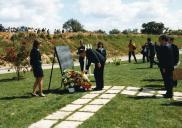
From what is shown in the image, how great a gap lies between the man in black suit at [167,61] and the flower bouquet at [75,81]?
3.05 metres

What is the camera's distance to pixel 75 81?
1504 centimetres

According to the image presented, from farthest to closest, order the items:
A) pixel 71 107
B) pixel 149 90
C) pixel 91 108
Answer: pixel 149 90 < pixel 71 107 < pixel 91 108

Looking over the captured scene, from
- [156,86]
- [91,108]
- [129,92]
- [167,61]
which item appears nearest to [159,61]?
[167,61]

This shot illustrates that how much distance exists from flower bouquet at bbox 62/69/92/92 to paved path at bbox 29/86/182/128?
0.61 meters

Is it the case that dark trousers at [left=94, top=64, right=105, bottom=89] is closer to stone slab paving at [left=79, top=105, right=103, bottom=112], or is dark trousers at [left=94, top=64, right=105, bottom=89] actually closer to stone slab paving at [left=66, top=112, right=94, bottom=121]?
stone slab paving at [left=79, top=105, right=103, bottom=112]

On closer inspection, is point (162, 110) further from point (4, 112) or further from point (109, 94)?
point (4, 112)

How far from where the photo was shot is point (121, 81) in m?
17.7

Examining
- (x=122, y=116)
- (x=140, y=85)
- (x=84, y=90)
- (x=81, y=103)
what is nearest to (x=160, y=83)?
(x=140, y=85)

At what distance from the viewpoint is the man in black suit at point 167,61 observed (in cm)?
1286

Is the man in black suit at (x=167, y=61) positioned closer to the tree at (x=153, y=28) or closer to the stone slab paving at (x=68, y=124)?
the stone slab paving at (x=68, y=124)

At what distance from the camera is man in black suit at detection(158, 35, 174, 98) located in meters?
12.9

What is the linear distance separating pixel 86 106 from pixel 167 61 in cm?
299

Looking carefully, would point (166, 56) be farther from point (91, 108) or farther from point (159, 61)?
point (91, 108)

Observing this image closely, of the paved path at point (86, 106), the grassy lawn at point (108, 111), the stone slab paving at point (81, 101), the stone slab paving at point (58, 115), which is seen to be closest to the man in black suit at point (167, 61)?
the paved path at point (86, 106)
